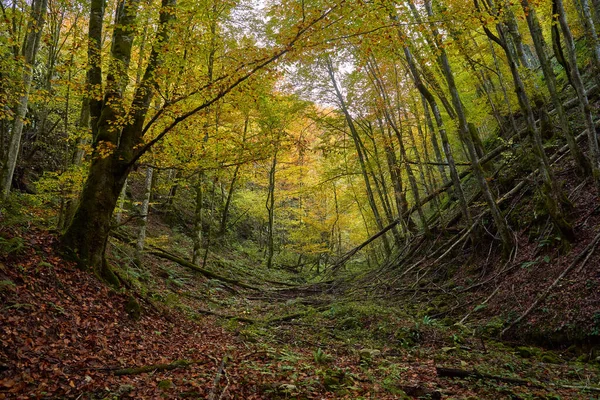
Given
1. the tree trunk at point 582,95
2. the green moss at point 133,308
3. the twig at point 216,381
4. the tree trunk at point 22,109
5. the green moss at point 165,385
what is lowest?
the twig at point 216,381

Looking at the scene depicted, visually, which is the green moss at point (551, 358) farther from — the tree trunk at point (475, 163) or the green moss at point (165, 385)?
the green moss at point (165, 385)

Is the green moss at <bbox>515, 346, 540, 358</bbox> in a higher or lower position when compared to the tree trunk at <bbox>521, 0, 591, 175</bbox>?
lower

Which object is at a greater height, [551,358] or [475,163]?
[475,163]

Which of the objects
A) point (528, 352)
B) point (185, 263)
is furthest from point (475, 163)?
point (185, 263)

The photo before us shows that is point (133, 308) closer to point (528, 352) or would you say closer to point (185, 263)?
point (185, 263)

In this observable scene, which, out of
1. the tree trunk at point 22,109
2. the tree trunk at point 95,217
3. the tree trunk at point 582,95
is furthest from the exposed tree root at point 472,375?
the tree trunk at point 22,109

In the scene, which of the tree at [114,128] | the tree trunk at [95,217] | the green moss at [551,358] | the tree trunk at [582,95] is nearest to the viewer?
the green moss at [551,358]

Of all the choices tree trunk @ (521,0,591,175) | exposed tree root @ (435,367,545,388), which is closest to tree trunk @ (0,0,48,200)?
exposed tree root @ (435,367,545,388)

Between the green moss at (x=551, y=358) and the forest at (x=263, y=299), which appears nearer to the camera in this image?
the forest at (x=263, y=299)

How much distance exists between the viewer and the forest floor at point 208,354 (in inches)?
159

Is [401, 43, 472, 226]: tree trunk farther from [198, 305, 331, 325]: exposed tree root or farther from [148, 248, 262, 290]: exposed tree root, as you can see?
[148, 248, 262, 290]: exposed tree root

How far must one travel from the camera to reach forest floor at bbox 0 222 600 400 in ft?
13.2

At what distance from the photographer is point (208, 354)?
18.3 ft

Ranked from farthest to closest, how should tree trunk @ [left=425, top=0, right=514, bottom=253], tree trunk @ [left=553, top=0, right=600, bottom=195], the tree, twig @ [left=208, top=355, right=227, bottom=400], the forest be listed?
1. tree trunk @ [left=425, top=0, right=514, bottom=253]
2. tree trunk @ [left=553, top=0, right=600, bottom=195]
3. the tree
4. the forest
5. twig @ [left=208, top=355, right=227, bottom=400]
